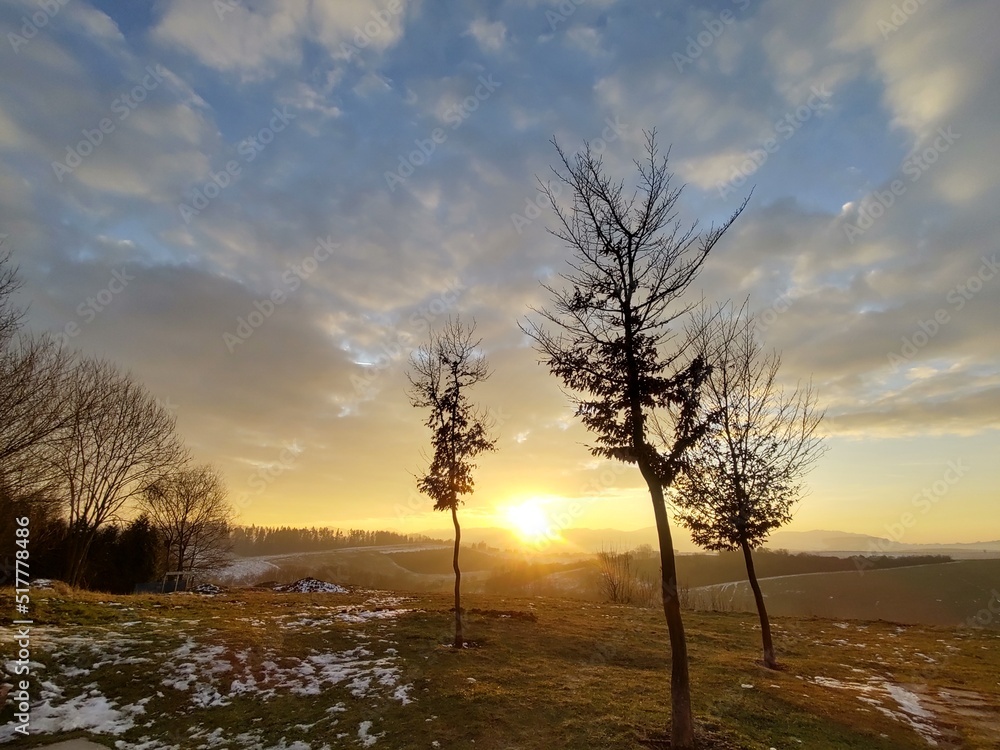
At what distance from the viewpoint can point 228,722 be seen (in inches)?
358

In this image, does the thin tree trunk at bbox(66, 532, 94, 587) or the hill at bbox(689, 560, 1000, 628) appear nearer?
the thin tree trunk at bbox(66, 532, 94, 587)

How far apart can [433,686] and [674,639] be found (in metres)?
6.09

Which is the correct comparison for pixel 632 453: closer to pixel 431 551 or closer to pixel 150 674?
pixel 150 674

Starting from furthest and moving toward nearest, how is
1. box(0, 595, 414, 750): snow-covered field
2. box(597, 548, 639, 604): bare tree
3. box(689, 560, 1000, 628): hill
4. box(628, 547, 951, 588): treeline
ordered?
box(628, 547, 951, 588): treeline → box(689, 560, 1000, 628): hill → box(597, 548, 639, 604): bare tree → box(0, 595, 414, 750): snow-covered field

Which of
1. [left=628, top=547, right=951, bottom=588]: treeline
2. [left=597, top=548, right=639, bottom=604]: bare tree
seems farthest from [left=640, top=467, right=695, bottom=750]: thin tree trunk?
[left=628, top=547, right=951, bottom=588]: treeline

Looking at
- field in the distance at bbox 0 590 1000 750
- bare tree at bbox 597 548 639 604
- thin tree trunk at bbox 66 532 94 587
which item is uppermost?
thin tree trunk at bbox 66 532 94 587

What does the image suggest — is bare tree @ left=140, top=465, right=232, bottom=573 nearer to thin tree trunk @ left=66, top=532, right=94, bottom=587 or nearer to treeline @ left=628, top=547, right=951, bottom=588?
thin tree trunk @ left=66, top=532, right=94, bottom=587

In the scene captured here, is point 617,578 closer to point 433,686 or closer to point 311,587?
point 311,587

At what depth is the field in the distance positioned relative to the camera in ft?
28.6

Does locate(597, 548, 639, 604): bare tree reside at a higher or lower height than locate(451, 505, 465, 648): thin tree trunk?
lower

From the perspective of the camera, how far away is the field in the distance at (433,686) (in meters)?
8.73

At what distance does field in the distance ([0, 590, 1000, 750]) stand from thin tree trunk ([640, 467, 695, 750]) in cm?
74

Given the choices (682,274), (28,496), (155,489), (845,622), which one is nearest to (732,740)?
(682,274)

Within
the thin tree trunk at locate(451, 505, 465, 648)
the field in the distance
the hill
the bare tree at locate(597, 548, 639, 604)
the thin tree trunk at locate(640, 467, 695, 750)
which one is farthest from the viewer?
the hill
